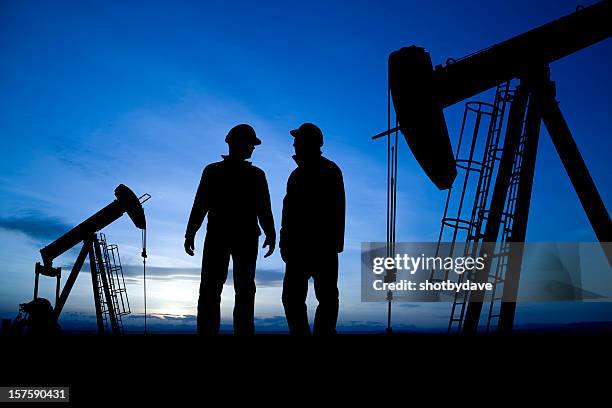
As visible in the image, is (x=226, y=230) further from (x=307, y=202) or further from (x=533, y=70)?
(x=533, y=70)

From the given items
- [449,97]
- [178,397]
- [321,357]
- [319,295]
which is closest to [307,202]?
[319,295]

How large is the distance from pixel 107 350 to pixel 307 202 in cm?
262

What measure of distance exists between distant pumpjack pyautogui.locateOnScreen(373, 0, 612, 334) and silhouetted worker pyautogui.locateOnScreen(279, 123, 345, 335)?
8.88 ft

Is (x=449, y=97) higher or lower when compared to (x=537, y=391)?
higher

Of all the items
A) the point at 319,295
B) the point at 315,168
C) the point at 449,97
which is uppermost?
the point at 449,97

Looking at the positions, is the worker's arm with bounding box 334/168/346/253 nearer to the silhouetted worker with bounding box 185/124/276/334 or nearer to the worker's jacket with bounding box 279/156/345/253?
the worker's jacket with bounding box 279/156/345/253

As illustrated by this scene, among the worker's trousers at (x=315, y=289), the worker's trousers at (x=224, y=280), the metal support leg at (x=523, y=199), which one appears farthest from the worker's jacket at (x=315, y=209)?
the metal support leg at (x=523, y=199)

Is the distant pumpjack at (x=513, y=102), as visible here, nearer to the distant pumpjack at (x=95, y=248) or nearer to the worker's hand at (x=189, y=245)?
the worker's hand at (x=189, y=245)

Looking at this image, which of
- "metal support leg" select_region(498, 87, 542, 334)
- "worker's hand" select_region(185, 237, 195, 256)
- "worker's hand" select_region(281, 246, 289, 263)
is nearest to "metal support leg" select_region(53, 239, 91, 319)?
"worker's hand" select_region(185, 237, 195, 256)

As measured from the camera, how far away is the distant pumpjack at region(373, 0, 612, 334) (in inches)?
274

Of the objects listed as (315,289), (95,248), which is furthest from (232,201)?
(95,248)

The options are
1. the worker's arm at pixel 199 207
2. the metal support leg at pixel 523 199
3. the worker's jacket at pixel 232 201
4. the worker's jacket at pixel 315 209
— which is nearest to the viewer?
the worker's jacket at pixel 315 209

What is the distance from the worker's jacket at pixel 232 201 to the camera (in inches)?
212

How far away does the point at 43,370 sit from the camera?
3.61 m
